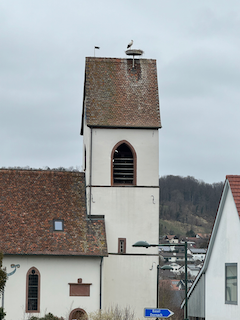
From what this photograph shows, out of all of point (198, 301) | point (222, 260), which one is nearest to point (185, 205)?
point (198, 301)

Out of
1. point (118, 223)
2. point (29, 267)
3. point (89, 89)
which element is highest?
point (89, 89)

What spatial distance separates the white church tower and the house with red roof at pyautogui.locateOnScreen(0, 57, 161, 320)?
0.18 feet

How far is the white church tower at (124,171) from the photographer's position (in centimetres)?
3609

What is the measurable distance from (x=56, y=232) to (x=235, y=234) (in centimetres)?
1831

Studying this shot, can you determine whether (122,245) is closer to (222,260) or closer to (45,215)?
(45,215)

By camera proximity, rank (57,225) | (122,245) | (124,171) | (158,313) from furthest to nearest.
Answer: (124,171) < (122,245) < (57,225) < (158,313)

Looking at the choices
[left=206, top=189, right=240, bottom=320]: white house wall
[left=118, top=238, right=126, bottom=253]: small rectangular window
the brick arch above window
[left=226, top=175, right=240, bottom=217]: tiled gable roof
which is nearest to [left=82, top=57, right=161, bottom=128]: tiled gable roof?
the brick arch above window

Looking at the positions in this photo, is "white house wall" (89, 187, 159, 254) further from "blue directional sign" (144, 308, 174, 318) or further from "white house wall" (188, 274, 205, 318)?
"blue directional sign" (144, 308, 174, 318)

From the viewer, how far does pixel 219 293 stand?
19969mm

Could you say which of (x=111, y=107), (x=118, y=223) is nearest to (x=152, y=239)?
(x=118, y=223)

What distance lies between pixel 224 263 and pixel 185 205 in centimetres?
15848

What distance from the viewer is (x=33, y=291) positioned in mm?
34625

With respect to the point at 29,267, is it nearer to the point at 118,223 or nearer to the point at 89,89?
the point at 118,223

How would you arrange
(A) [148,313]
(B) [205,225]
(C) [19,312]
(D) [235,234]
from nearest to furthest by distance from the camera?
1. (D) [235,234]
2. (A) [148,313]
3. (C) [19,312]
4. (B) [205,225]
